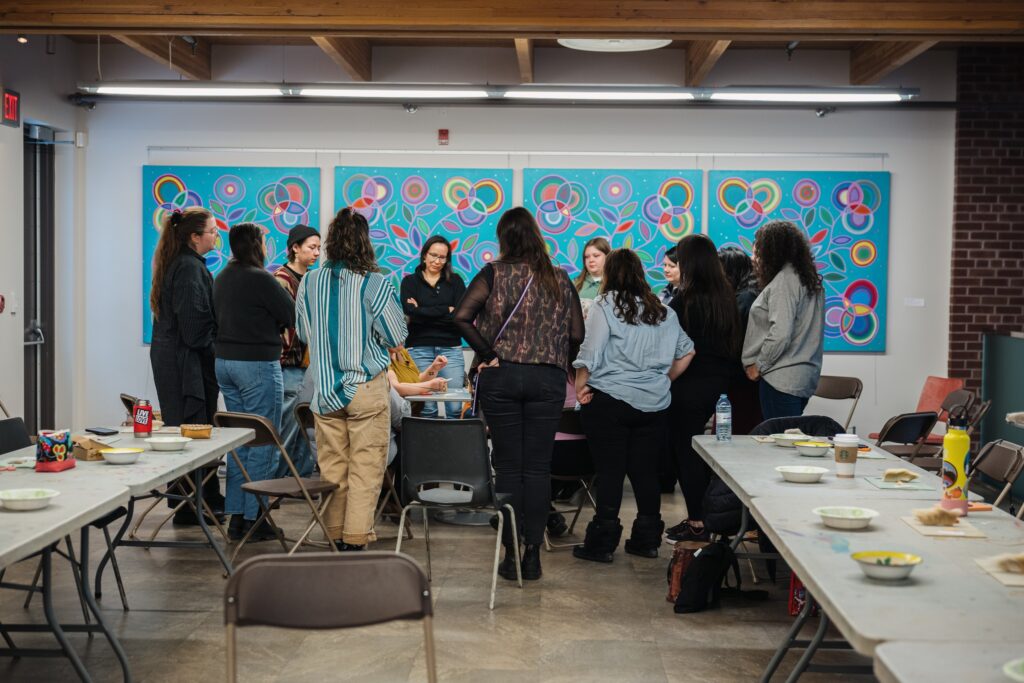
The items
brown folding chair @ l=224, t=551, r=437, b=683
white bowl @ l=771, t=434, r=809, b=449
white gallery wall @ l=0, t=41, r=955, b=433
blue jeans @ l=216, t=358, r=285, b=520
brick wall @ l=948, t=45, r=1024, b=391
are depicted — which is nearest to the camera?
brown folding chair @ l=224, t=551, r=437, b=683

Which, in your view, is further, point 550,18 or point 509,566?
point 550,18

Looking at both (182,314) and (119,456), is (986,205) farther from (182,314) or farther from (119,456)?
(119,456)

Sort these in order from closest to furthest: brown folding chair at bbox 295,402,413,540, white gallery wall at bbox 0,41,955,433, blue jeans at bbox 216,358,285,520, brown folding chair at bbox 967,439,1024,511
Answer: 1. brown folding chair at bbox 967,439,1024,511
2. blue jeans at bbox 216,358,285,520
3. brown folding chair at bbox 295,402,413,540
4. white gallery wall at bbox 0,41,955,433

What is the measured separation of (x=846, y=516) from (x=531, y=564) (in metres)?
2.54

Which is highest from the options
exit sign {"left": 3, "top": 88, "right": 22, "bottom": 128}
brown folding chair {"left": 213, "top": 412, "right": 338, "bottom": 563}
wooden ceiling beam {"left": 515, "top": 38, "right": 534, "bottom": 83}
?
wooden ceiling beam {"left": 515, "top": 38, "right": 534, "bottom": 83}

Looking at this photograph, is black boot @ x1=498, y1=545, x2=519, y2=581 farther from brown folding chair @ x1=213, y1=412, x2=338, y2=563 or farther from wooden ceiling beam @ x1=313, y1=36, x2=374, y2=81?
wooden ceiling beam @ x1=313, y1=36, x2=374, y2=81

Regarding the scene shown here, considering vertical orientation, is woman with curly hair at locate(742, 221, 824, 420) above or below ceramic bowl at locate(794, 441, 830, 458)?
above

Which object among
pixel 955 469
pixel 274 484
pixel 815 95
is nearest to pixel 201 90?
pixel 274 484

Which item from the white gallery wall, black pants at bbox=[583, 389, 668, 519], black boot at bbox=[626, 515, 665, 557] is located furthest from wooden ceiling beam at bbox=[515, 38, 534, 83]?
black boot at bbox=[626, 515, 665, 557]

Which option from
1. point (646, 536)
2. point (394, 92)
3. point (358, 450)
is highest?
point (394, 92)

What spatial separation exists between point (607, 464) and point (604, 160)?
13.2 feet

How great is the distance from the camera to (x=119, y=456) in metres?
4.09

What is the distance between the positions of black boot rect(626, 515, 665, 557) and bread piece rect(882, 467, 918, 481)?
210cm

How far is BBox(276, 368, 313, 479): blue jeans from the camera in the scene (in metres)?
6.75
